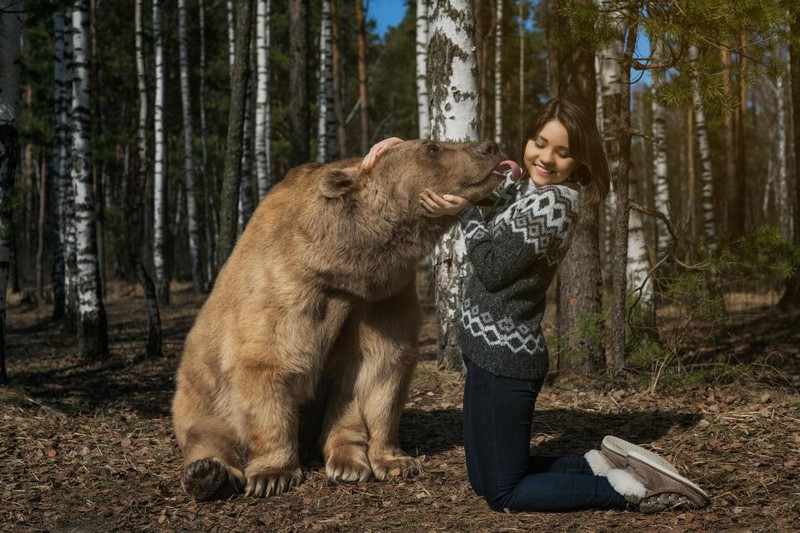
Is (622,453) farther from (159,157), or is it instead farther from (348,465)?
(159,157)

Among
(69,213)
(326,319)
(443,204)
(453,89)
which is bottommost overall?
(326,319)

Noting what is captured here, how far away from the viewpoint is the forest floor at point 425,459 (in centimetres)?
370

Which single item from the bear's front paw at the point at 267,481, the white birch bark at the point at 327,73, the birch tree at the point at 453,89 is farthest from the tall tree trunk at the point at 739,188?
the bear's front paw at the point at 267,481

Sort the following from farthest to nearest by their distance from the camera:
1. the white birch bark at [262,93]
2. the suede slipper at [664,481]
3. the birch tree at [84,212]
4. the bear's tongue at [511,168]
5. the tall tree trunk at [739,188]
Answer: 1. the white birch bark at [262,93]
2. the tall tree trunk at [739,188]
3. the birch tree at [84,212]
4. the bear's tongue at [511,168]
5. the suede slipper at [664,481]

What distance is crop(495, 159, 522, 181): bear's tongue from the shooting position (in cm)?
394

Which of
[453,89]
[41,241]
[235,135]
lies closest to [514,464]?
[453,89]

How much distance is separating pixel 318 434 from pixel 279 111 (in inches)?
934

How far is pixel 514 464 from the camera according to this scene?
12.1 ft

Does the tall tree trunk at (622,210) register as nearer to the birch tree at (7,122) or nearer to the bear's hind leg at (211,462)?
the bear's hind leg at (211,462)

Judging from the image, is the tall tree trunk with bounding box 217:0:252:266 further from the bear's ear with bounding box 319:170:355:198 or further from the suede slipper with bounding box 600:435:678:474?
the suede slipper with bounding box 600:435:678:474

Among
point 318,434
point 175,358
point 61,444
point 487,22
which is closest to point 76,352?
point 175,358

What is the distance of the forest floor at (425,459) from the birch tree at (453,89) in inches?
35.5

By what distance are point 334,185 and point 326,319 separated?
27.7 inches

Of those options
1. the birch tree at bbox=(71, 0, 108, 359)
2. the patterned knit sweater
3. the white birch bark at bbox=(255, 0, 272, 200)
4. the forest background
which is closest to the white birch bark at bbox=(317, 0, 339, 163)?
the forest background
